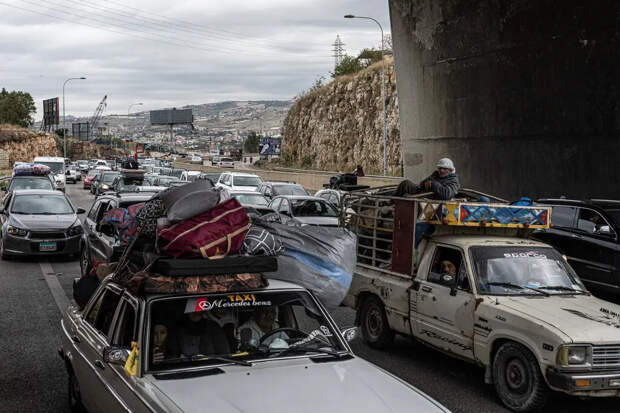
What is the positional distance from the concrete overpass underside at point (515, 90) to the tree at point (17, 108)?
12924cm

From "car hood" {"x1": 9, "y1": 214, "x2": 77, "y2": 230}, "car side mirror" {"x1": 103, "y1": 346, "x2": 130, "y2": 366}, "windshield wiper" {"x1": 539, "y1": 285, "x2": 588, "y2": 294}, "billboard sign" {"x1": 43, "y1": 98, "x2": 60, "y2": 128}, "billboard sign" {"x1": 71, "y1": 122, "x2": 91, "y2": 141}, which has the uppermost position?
"billboard sign" {"x1": 43, "y1": 98, "x2": 60, "y2": 128}

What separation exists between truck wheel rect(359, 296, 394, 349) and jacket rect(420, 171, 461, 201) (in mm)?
1714

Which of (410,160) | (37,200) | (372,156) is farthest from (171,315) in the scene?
(372,156)

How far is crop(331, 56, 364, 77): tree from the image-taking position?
8219 centimetres

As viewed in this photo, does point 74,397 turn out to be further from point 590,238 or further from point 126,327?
point 590,238

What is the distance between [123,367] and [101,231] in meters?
8.45

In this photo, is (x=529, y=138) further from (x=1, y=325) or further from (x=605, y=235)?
(x=1, y=325)

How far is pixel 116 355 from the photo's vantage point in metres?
4.63

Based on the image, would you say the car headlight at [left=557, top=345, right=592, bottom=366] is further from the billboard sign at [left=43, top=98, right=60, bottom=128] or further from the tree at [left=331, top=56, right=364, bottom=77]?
the billboard sign at [left=43, top=98, right=60, bottom=128]

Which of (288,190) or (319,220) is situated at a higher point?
(288,190)

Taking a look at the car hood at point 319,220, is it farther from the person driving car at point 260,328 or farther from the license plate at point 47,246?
the person driving car at point 260,328

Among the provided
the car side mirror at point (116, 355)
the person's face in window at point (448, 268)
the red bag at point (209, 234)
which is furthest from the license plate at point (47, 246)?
the car side mirror at point (116, 355)

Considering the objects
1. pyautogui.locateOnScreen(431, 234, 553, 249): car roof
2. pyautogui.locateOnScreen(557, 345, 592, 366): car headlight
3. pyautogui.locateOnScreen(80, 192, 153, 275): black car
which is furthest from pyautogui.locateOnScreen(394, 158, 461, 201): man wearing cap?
pyautogui.locateOnScreen(80, 192, 153, 275): black car

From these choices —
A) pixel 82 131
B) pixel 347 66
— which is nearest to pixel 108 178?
pixel 347 66
